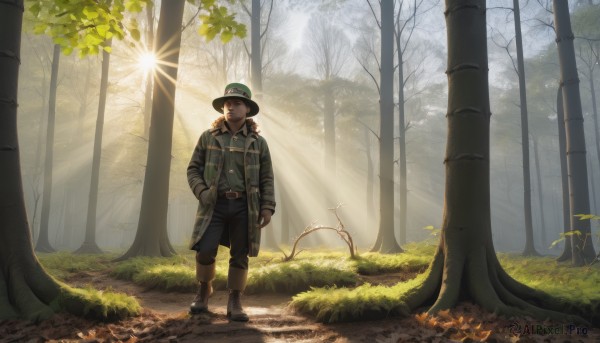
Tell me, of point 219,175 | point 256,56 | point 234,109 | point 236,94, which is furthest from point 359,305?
point 256,56

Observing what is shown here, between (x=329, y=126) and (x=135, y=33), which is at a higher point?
(x=329, y=126)

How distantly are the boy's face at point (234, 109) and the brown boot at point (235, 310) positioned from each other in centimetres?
194

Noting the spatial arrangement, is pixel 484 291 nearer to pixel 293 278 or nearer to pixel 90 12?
pixel 293 278

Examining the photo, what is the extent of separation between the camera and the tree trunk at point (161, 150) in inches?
358

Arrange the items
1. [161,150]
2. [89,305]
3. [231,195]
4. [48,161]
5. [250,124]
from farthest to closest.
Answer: [48,161] < [161,150] < [250,124] < [231,195] < [89,305]

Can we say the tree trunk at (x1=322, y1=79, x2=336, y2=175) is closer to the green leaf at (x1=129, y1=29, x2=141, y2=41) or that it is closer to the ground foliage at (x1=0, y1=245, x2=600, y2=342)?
the green leaf at (x1=129, y1=29, x2=141, y2=41)

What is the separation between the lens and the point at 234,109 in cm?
402

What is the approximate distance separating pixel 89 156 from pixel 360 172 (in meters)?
25.1

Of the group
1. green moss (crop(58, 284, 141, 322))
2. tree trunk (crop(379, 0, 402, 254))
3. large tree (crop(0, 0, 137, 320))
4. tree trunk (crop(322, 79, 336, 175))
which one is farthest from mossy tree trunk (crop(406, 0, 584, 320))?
tree trunk (crop(322, 79, 336, 175))

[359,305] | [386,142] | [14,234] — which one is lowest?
[359,305]

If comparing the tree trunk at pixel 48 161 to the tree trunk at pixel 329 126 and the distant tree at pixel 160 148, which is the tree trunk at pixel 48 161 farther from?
the tree trunk at pixel 329 126

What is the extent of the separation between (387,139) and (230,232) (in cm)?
1003

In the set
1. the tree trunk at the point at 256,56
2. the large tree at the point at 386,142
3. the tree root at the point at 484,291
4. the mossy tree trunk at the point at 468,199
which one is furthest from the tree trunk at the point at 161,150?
the mossy tree trunk at the point at 468,199

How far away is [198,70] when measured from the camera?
2302 centimetres
